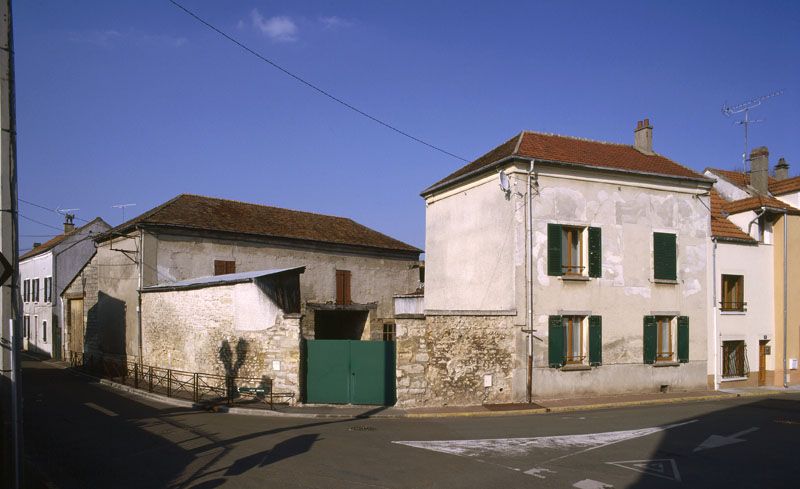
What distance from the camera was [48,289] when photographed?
39281mm

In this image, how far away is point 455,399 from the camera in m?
17.1

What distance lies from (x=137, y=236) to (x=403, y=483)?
20.4m

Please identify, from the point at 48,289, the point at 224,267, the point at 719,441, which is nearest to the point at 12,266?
the point at 719,441

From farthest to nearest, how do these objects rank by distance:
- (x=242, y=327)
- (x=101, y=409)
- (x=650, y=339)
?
(x=650, y=339)
(x=242, y=327)
(x=101, y=409)

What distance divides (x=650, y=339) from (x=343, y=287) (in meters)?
15.6

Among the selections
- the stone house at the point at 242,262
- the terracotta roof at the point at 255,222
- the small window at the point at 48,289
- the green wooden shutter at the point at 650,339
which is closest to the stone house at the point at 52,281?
the small window at the point at 48,289

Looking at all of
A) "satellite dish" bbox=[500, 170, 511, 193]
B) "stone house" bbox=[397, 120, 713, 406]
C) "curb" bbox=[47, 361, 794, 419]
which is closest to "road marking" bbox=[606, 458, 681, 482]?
"curb" bbox=[47, 361, 794, 419]

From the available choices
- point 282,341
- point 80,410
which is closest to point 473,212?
point 282,341

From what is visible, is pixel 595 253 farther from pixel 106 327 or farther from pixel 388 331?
pixel 106 327

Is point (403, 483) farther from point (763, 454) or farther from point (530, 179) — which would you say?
point (530, 179)

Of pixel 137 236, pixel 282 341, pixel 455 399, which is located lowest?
pixel 455 399

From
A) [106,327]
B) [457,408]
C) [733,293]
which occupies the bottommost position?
[457,408]

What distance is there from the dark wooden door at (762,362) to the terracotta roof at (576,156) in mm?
7197

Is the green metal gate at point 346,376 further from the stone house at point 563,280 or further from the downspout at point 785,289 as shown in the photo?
the downspout at point 785,289
